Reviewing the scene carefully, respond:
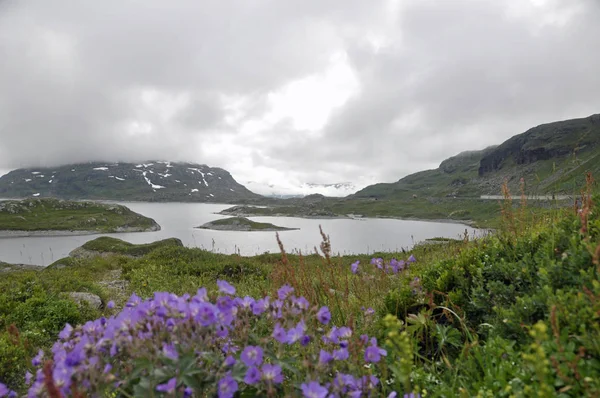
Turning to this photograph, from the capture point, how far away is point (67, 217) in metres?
102

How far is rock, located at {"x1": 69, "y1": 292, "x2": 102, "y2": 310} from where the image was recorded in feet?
28.0

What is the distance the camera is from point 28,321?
7.30 m

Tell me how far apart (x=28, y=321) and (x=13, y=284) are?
2938 millimetres

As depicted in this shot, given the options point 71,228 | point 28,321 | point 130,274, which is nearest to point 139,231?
point 71,228

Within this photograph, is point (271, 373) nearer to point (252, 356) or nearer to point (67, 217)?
point (252, 356)

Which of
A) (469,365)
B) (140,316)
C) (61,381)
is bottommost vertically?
(469,365)

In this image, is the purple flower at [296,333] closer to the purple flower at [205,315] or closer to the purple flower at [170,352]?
the purple flower at [205,315]

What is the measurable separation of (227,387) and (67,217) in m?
124

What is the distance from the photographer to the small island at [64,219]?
8369 centimetres

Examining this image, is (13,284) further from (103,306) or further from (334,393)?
(334,393)

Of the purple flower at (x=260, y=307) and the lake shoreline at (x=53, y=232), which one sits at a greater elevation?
the purple flower at (x=260, y=307)

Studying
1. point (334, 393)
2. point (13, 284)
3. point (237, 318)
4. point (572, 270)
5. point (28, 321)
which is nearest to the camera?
point (334, 393)

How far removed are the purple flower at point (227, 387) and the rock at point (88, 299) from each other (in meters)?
8.51

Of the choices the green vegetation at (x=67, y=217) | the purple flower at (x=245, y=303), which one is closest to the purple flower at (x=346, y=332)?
the purple flower at (x=245, y=303)
